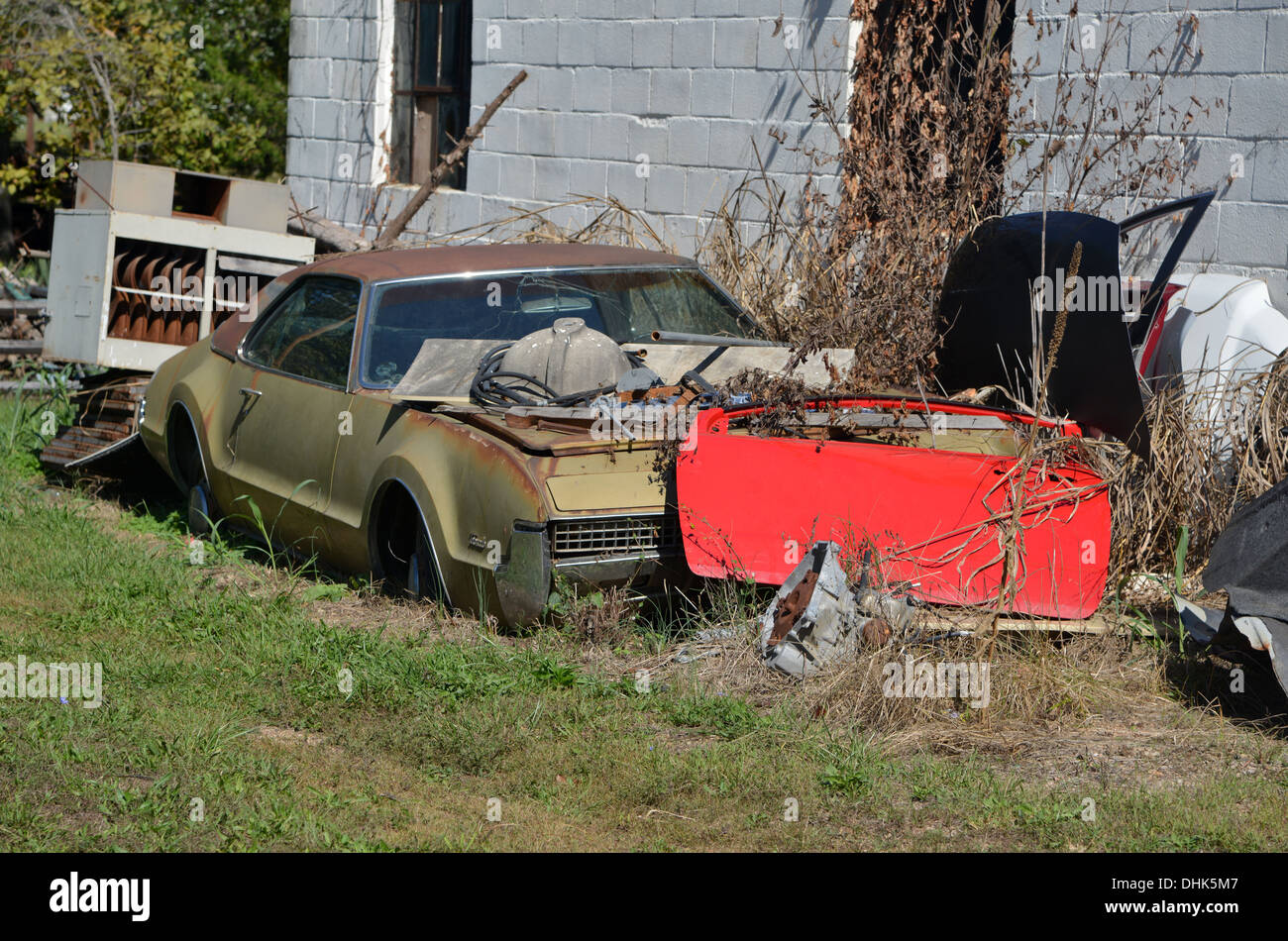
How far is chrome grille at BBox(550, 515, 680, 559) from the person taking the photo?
480cm

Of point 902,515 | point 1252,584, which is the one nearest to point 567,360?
point 902,515

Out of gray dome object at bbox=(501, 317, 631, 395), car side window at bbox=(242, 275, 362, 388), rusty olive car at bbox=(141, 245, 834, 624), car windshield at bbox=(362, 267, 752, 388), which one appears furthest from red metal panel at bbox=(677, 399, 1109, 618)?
car side window at bbox=(242, 275, 362, 388)

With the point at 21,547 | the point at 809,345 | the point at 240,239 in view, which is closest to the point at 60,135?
the point at 240,239

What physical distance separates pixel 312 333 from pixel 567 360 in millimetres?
1354

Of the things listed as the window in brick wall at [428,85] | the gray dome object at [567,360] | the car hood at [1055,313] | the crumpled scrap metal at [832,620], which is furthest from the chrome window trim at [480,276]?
the window in brick wall at [428,85]

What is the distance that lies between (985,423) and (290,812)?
2.96 metres

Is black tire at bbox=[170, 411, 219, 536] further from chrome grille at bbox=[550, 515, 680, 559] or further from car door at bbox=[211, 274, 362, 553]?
chrome grille at bbox=[550, 515, 680, 559]

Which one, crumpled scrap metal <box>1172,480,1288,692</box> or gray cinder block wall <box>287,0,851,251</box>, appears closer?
crumpled scrap metal <box>1172,480,1288,692</box>

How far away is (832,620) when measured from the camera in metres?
4.56

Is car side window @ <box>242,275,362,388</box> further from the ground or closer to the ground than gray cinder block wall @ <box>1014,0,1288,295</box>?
closer to the ground

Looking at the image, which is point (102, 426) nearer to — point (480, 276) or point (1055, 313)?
point (480, 276)

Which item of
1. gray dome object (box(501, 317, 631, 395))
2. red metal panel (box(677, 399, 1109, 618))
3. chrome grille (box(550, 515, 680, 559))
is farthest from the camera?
gray dome object (box(501, 317, 631, 395))

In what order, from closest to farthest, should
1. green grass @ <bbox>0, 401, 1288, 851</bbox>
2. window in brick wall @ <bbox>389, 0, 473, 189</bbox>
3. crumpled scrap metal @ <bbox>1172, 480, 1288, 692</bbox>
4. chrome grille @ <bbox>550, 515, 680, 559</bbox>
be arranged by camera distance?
1. green grass @ <bbox>0, 401, 1288, 851</bbox>
2. crumpled scrap metal @ <bbox>1172, 480, 1288, 692</bbox>
3. chrome grille @ <bbox>550, 515, 680, 559</bbox>
4. window in brick wall @ <bbox>389, 0, 473, 189</bbox>

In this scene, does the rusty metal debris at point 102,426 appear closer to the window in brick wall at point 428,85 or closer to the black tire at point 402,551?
the black tire at point 402,551
